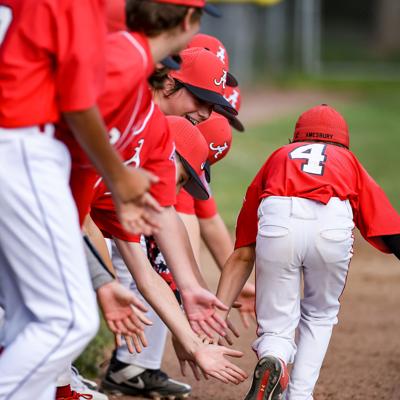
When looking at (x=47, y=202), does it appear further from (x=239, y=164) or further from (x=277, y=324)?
(x=239, y=164)

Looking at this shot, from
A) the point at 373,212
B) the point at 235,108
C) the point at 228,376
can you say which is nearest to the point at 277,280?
the point at 373,212

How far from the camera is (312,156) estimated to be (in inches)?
155

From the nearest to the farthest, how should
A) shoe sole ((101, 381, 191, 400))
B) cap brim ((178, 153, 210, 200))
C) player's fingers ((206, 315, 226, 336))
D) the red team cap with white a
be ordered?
1. player's fingers ((206, 315, 226, 336))
2. cap brim ((178, 153, 210, 200))
3. the red team cap with white a
4. shoe sole ((101, 381, 191, 400))

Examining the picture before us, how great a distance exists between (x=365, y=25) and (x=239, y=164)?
68.0 feet

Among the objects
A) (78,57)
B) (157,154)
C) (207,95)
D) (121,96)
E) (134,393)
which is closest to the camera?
(78,57)

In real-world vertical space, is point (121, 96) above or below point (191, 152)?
above

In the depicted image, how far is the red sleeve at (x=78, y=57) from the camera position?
262cm

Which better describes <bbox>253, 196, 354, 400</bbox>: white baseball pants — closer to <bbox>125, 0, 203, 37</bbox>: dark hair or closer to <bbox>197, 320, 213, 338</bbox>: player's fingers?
<bbox>197, 320, 213, 338</bbox>: player's fingers

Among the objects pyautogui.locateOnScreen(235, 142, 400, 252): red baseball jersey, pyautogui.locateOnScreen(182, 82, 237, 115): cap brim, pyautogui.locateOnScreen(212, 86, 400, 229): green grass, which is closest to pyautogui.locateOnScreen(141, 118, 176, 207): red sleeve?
pyautogui.locateOnScreen(235, 142, 400, 252): red baseball jersey

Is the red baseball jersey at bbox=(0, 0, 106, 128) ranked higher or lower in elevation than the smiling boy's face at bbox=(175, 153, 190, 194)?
higher

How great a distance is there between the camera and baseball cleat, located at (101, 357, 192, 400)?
4.45 m

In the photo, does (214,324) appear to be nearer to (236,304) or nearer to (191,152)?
(191,152)

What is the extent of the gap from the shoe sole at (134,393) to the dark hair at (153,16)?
206 centimetres

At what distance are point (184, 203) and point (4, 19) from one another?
191 cm
